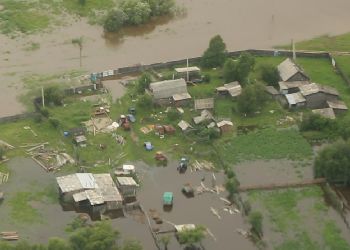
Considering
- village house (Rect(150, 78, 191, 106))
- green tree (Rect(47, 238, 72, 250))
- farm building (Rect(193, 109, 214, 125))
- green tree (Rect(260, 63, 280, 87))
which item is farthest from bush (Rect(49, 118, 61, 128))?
green tree (Rect(260, 63, 280, 87))

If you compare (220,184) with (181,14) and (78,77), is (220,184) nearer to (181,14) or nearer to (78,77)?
(78,77)

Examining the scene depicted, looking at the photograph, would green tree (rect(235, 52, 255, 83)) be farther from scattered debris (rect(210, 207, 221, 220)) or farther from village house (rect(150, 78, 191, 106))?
scattered debris (rect(210, 207, 221, 220))

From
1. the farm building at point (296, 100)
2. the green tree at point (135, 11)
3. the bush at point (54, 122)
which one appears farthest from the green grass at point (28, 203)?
the green tree at point (135, 11)

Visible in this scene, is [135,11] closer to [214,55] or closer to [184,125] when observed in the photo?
[214,55]

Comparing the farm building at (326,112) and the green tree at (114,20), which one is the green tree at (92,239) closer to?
the farm building at (326,112)

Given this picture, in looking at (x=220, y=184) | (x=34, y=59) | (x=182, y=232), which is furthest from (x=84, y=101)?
(x=182, y=232)
